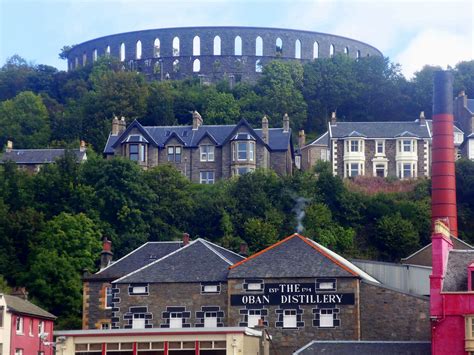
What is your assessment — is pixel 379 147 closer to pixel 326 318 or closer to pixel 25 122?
pixel 25 122

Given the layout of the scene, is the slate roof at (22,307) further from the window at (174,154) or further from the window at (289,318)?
the window at (174,154)

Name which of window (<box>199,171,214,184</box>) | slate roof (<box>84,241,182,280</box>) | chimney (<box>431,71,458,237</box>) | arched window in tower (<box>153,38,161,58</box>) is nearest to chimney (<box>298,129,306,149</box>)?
window (<box>199,171,214,184</box>)

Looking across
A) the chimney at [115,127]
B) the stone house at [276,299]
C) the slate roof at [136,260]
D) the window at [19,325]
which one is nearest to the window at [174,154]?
the chimney at [115,127]

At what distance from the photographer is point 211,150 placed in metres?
97.7

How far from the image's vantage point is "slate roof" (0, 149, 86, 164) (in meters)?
101

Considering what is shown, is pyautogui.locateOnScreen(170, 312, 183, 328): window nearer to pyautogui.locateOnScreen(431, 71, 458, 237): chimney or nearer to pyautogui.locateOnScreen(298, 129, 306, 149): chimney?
pyautogui.locateOnScreen(431, 71, 458, 237): chimney

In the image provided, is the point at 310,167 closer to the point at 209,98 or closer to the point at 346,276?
the point at 209,98

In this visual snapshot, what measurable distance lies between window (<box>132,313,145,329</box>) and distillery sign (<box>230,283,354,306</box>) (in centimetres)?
448

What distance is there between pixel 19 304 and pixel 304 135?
166 ft

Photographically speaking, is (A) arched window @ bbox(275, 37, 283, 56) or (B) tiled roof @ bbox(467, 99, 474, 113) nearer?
(B) tiled roof @ bbox(467, 99, 474, 113)

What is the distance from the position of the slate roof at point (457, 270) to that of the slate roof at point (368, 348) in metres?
3.04

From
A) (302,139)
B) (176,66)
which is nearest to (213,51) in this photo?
(176,66)

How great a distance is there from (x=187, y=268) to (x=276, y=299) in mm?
4916

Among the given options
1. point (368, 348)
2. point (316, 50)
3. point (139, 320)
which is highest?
point (316, 50)
